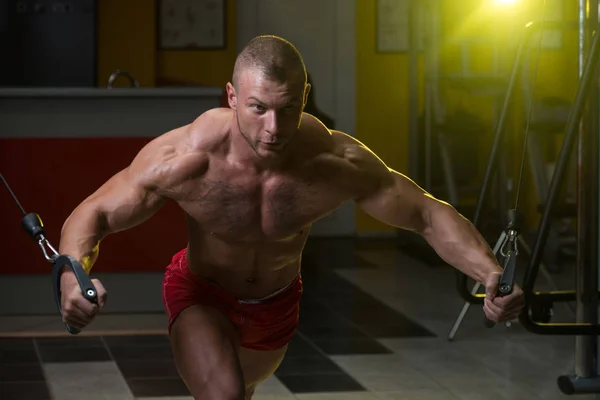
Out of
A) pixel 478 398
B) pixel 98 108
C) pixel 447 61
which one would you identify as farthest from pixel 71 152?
pixel 447 61

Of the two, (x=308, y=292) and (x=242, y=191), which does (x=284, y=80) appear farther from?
(x=308, y=292)

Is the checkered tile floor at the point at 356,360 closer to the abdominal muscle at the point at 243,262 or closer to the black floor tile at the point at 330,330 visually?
the black floor tile at the point at 330,330

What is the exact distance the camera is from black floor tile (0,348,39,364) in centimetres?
537

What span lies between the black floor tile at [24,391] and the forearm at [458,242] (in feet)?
7.77

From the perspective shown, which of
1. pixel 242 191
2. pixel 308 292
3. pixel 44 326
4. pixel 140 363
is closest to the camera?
pixel 242 191

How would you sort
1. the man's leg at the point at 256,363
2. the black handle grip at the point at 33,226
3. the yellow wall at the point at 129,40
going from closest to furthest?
1. the black handle grip at the point at 33,226
2. the man's leg at the point at 256,363
3. the yellow wall at the point at 129,40

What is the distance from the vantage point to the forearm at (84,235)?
258cm

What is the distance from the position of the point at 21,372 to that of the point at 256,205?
258cm

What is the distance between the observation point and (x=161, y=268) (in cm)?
637

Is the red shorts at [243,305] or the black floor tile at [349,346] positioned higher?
the red shorts at [243,305]

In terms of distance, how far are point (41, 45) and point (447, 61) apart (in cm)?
292

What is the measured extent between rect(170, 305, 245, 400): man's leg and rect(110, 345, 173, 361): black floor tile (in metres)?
2.51

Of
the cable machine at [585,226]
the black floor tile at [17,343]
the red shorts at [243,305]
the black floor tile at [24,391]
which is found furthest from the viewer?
the black floor tile at [17,343]

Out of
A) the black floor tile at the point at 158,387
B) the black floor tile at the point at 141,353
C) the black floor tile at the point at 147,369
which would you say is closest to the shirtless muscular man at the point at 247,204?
the black floor tile at the point at 158,387
